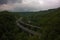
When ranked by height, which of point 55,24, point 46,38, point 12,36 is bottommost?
point 12,36

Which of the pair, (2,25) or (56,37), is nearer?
(56,37)

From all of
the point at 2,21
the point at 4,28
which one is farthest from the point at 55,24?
the point at 2,21

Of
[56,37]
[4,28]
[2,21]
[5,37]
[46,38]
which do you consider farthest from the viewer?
[2,21]

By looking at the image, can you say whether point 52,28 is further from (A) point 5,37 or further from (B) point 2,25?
(B) point 2,25

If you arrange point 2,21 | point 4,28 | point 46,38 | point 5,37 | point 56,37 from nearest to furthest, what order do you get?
point 56,37
point 46,38
point 5,37
point 4,28
point 2,21

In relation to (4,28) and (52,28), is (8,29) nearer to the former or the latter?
(4,28)

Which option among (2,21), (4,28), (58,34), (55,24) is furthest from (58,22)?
(2,21)

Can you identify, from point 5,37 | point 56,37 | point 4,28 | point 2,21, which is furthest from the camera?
point 2,21

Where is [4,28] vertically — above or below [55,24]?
below

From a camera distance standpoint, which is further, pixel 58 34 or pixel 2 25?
pixel 2 25
